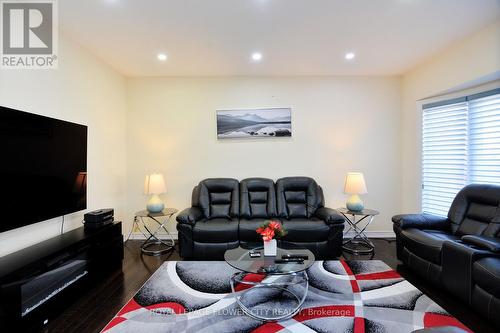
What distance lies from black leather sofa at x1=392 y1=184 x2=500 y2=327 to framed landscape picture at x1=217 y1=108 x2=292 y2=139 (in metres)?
2.26

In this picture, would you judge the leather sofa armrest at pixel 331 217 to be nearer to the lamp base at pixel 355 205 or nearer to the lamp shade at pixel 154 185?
the lamp base at pixel 355 205

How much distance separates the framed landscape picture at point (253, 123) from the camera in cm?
422

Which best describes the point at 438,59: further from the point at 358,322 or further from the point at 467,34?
the point at 358,322

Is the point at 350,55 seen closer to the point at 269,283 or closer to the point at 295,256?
the point at 295,256

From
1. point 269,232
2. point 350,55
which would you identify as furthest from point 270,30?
point 269,232

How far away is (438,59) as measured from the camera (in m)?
3.45

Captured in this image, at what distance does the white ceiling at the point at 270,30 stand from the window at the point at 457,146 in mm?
879

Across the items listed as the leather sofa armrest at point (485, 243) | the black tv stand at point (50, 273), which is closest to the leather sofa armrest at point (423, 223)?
the leather sofa armrest at point (485, 243)

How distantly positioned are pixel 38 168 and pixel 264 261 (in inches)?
91.7

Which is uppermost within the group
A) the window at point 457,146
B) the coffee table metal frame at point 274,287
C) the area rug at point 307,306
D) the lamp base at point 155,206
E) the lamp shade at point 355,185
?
the window at point 457,146

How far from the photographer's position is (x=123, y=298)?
238 centimetres

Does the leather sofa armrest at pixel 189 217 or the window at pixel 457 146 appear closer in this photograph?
the window at pixel 457 146

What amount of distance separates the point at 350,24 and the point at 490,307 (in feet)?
9.52

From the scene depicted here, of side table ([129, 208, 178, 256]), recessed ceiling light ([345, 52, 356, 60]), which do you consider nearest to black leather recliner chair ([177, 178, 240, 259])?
side table ([129, 208, 178, 256])
